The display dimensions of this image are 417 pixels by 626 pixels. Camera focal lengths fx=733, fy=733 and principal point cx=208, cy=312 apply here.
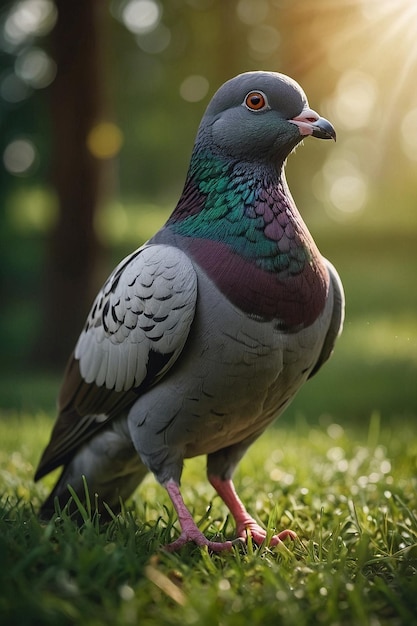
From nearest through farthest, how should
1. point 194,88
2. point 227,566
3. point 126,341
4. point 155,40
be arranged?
point 227,566, point 126,341, point 194,88, point 155,40

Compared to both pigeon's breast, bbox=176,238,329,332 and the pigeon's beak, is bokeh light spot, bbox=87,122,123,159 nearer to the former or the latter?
the pigeon's beak

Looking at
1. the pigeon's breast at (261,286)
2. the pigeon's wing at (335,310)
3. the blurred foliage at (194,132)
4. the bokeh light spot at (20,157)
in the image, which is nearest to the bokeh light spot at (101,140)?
the blurred foliage at (194,132)

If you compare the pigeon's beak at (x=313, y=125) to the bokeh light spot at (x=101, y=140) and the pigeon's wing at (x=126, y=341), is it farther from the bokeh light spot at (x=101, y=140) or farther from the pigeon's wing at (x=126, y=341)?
the bokeh light spot at (x=101, y=140)

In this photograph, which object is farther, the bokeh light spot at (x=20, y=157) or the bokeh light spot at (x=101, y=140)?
the bokeh light spot at (x=20, y=157)

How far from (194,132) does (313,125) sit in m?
10.00

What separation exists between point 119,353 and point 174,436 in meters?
0.41

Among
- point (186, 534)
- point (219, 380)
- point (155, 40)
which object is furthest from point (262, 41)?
point (186, 534)

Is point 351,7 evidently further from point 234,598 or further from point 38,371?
point 234,598

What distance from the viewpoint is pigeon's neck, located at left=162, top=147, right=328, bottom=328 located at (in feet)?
8.93

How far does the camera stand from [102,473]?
132 inches

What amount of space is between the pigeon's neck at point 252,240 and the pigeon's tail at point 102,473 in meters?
0.95

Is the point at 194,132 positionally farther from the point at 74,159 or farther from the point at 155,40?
the point at 74,159

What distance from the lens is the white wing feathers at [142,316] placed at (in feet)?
8.97

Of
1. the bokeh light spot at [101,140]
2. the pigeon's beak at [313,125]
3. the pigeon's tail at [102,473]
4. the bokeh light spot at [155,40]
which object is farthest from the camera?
the bokeh light spot at [155,40]
